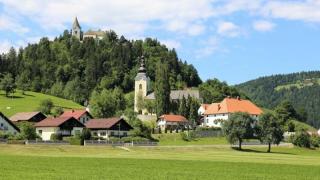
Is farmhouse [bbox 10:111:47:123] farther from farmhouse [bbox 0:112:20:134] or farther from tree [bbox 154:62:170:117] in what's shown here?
tree [bbox 154:62:170:117]

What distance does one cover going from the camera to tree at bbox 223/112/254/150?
97.8 metres

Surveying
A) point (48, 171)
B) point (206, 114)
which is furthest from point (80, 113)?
point (48, 171)

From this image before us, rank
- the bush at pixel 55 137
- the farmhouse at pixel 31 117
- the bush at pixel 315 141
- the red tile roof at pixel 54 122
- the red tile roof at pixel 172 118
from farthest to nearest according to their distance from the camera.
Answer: the red tile roof at pixel 172 118, the farmhouse at pixel 31 117, the red tile roof at pixel 54 122, the bush at pixel 315 141, the bush at pixel 55 137

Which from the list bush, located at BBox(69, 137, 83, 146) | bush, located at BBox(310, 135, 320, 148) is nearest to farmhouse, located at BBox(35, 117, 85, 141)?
bush, located at BBox(69, 137, 83, 146)

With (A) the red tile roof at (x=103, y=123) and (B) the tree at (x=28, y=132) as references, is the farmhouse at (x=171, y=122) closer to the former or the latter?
(A) the red tile roof at (x=103, y=123)

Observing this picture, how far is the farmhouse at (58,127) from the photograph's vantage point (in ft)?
367

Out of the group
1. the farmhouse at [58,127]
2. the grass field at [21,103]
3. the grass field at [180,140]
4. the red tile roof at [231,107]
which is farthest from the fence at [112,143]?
the grass field at [21,103]

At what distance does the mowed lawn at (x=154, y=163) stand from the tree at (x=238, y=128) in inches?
125

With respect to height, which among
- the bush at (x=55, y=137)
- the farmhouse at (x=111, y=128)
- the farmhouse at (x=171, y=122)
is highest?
the farmhouse at (x=171, y=122)

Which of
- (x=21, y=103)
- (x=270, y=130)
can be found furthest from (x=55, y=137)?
(x=21, y=103)

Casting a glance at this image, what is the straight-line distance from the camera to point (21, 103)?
169250 mm

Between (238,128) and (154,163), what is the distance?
51462 millimetres

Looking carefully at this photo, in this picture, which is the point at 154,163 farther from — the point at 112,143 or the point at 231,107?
the point at 231,107

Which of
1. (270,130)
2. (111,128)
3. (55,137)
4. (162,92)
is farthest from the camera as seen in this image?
(162,92)
